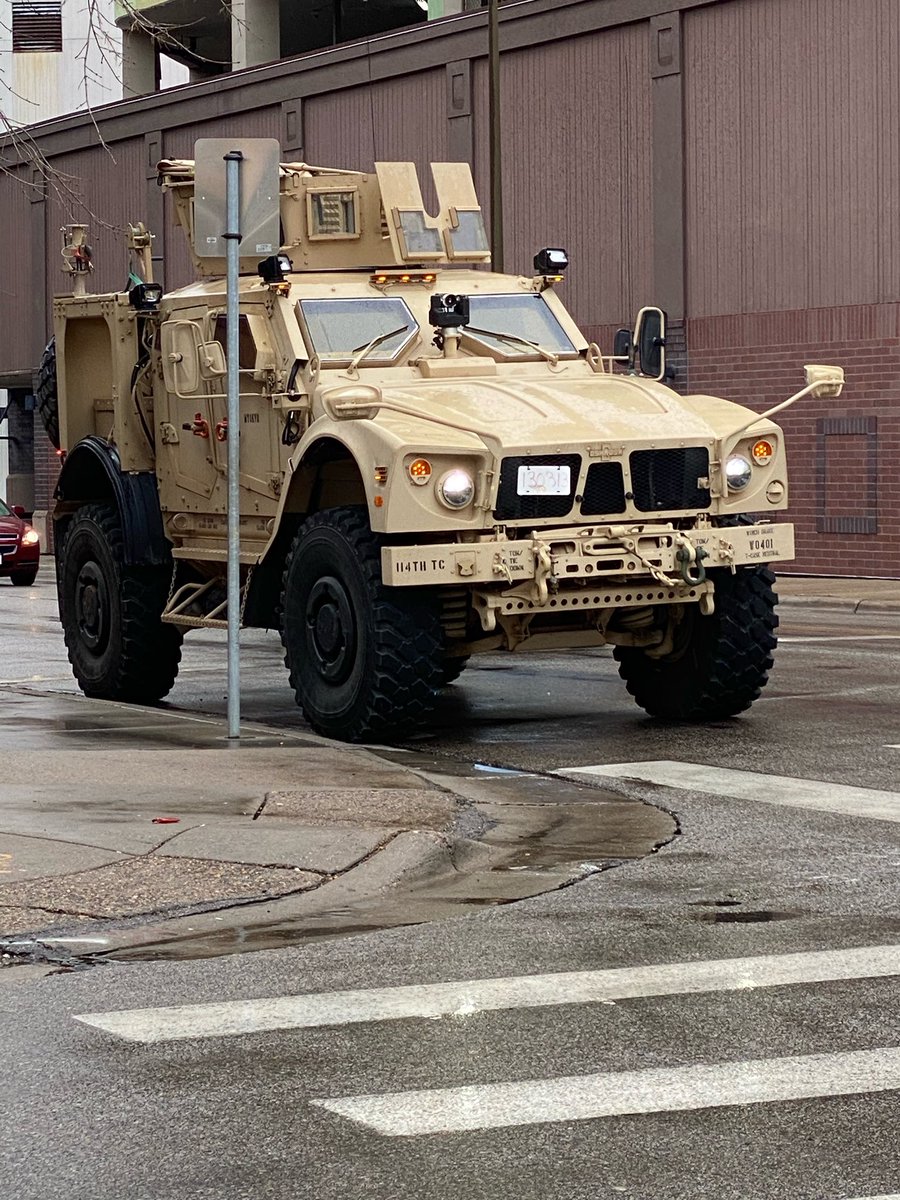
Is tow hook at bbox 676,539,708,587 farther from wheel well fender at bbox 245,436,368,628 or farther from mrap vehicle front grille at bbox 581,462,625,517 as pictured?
wheel well fender at bbox 245,436,368,628

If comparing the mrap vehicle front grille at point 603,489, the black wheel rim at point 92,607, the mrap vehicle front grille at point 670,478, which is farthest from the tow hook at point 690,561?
the black wheel rim at point 92,607

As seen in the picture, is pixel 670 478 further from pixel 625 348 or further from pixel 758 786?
pixel 758 786

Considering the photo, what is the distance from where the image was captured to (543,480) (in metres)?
11.4

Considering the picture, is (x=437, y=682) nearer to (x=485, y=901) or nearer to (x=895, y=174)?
(x=485, y=901)

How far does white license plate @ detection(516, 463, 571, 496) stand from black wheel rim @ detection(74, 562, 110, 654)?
4.25 metres

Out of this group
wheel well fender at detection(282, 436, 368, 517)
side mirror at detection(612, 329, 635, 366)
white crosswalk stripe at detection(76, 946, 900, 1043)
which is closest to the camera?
white crosswalk stripe at detection(76, 946, 900, 1043)

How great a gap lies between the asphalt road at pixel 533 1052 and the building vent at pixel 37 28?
4051 centimetres

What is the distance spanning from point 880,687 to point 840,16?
1680 cm

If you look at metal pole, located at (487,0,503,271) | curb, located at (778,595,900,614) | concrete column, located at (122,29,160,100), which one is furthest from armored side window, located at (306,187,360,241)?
concrete column, located at (122,29,160,100)

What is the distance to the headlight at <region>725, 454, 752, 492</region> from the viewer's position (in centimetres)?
1184

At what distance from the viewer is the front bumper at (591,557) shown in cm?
1112

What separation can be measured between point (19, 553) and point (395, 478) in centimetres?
2127

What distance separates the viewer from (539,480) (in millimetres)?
11352

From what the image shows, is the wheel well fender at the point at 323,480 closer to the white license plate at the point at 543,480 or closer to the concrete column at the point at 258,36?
the white license plate at the point at 543,480
